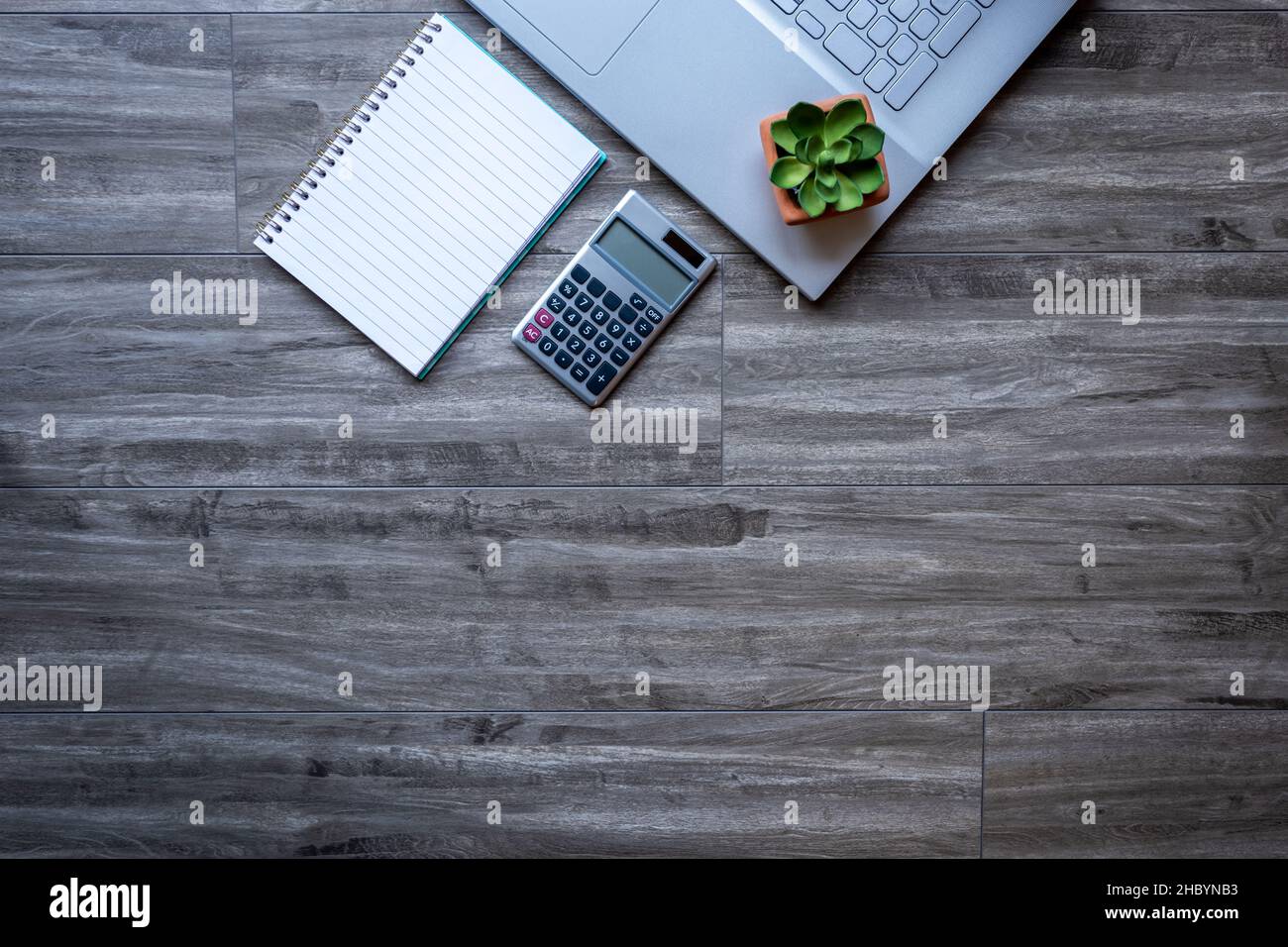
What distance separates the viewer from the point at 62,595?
2.89 feet

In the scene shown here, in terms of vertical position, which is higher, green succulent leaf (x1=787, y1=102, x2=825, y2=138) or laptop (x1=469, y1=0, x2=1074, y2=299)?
laptop (x1=469, y1=0, x2=1074, y2=299)

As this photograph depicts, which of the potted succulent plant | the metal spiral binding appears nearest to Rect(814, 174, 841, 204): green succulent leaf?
the potted succulent plant

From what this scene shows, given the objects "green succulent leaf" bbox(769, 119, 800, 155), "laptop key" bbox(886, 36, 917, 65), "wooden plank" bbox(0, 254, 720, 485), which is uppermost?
"laptop key" bbox(886, 36, 917, 65)

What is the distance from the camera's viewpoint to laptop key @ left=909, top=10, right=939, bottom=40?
0.81 meters

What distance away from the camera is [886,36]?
812 mm

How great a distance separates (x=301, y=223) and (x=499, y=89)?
0.24m

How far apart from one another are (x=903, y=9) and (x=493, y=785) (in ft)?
2.89

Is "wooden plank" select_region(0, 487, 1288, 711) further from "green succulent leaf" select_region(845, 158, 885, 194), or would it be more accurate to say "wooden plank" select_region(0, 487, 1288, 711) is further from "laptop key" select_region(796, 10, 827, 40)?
"laptop key" select_region(796, 10, 827, 40)

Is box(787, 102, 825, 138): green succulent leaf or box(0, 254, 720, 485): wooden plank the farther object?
box(0, 254, 720, 485): wooden plank

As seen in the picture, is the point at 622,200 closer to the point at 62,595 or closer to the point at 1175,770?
the point at 62,595

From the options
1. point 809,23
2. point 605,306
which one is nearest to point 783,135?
point 809,23

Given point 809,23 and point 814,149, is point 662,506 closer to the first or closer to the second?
point 814,149

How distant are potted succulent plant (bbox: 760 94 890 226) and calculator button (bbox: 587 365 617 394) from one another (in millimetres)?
239
